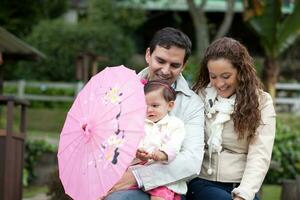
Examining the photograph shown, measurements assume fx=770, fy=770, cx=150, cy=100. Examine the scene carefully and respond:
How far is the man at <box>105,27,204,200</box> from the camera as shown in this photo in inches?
170

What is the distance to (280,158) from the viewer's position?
46.3ft

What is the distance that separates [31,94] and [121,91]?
66.7ft

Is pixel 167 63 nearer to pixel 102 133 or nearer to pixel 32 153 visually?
pixel 102 133

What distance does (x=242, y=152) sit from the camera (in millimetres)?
4707

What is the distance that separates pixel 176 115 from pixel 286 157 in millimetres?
10080

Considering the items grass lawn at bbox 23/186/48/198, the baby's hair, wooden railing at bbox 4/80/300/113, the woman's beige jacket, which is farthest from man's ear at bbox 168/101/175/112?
wooden railing at bbox 4/80/300/113

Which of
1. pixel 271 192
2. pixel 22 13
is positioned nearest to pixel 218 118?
pixel 271 192

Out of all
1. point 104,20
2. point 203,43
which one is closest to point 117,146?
point 203,43

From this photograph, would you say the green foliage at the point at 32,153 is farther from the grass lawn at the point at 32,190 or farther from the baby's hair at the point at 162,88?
the baby's hair at the point at 162,88

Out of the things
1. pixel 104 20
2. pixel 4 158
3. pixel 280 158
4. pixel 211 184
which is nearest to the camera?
pixel 211 184

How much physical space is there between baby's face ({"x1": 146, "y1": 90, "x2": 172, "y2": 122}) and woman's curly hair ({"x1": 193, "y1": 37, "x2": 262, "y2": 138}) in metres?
0.48


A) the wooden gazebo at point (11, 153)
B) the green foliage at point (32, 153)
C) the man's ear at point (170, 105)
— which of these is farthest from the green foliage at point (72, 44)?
the man's ear at point (170, 105)

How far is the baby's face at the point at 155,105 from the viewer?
434 centimetres

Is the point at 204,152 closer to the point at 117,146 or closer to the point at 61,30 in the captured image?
the point at 117,146
